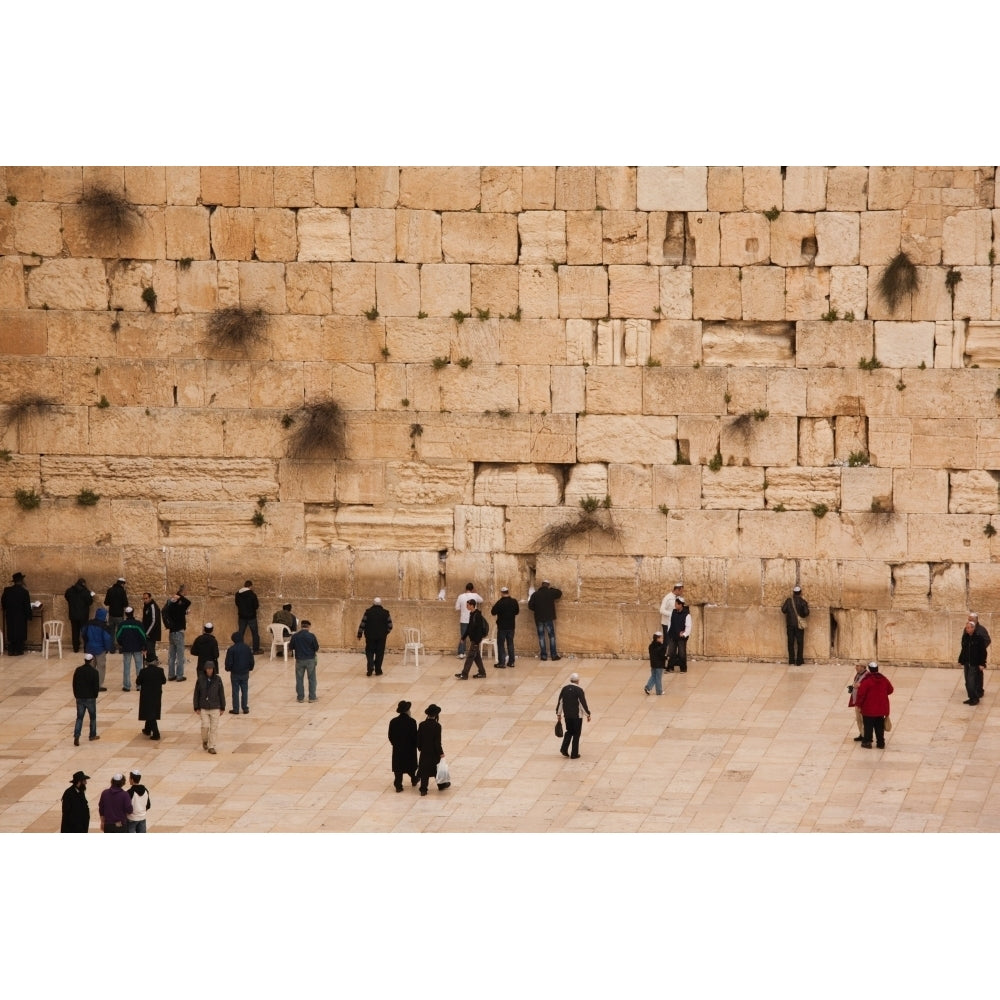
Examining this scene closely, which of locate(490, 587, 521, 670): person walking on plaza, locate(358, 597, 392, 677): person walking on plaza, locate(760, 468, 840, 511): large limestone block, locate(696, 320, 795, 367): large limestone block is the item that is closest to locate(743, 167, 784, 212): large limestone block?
locate(696, 320, 795, 367): large limestone block

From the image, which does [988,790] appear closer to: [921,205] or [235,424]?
[921,205]

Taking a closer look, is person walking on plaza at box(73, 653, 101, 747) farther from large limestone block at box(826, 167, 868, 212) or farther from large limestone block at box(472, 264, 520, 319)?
large limestone block at box(826, 167, 868, 212)

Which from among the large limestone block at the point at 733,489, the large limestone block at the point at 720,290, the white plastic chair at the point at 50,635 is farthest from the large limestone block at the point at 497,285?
the white plastic chair at the point at 50,635

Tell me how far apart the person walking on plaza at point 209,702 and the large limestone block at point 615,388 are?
569 centimetres

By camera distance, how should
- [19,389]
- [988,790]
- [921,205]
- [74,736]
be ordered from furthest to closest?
[19,389], [921,205], [74,736], [988,790]

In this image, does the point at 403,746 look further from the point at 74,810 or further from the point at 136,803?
the point at 74,810

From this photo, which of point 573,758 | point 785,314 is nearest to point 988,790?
point 573,758

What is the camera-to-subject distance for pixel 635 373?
2520 centimetres

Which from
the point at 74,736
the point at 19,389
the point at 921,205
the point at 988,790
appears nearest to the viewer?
the point at 988,790

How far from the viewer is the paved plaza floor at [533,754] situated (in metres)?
20.3

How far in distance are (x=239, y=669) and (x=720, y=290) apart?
6.74m

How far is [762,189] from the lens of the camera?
2461 centimetres

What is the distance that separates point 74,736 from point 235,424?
481cm

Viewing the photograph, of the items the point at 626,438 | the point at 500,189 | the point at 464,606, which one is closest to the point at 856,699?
the point at 626,438
